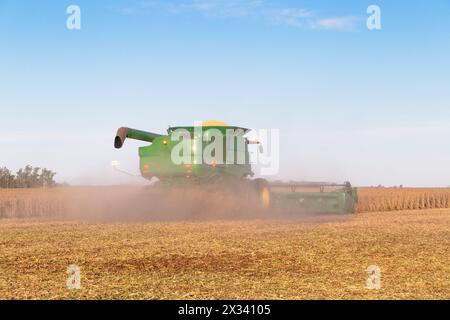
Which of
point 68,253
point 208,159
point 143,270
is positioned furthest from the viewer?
point 208,159

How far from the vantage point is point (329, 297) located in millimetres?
7770

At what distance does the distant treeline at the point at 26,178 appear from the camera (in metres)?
45.1

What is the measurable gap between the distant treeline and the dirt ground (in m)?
29.4

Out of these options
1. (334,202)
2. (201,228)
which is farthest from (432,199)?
(201,228)

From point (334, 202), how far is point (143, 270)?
1531 centimetres

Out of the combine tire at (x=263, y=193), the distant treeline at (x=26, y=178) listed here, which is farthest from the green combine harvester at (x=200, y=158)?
the distant treeline at (x=26, y=178)

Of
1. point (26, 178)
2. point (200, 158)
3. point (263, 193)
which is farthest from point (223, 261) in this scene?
point (26, 178)

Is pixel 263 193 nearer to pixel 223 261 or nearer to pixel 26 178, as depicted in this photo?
pixel 223 261

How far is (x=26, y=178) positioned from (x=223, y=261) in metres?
40.7

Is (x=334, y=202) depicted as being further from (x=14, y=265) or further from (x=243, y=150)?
(x=14, y=265)

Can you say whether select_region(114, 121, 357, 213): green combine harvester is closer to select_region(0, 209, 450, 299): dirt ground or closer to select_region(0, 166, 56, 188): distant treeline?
select_region(0, 209, 450, 299): dirt ground

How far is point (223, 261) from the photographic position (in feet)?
35.8

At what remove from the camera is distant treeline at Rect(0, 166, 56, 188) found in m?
45.1

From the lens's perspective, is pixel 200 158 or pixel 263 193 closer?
pixel 200 158
